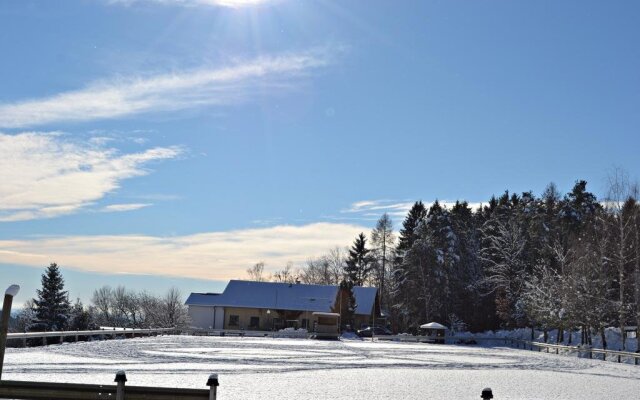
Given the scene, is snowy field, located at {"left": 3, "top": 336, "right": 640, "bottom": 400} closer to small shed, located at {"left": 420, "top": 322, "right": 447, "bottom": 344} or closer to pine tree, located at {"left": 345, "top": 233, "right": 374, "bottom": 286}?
small shed, located at {"left": 420, "top": 322, "right": 447, "bottom": 344}

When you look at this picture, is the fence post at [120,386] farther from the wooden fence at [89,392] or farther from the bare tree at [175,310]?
the bare tree at [175,310]

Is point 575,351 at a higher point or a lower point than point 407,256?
lower

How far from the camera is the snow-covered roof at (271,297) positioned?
85500 mm

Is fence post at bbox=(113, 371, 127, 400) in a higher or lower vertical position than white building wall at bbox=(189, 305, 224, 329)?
higher

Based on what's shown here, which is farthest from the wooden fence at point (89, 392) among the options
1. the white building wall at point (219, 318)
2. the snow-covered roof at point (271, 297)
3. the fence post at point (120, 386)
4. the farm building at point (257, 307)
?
the white building wall at point (219, 318)

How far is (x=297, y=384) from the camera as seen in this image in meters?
19.2

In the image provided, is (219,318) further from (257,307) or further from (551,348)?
(551,348)

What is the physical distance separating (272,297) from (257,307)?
123 inches

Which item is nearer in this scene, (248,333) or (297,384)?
(297,384)

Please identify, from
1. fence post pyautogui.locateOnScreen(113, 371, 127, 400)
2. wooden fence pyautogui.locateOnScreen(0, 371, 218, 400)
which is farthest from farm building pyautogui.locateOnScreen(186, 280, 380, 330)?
fence post pyautogui.locateOnScreen(113, 371, 127, 400)

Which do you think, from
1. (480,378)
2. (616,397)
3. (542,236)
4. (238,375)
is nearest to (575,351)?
(542,236)

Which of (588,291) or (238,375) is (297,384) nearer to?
(238,375)

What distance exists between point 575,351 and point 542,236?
76.8 feet

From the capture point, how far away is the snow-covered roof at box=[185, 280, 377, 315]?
85.5 metres
